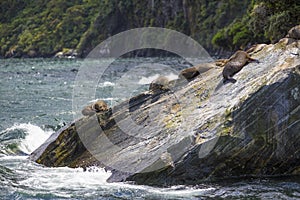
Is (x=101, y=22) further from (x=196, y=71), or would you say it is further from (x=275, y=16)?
(x=196, y=71)

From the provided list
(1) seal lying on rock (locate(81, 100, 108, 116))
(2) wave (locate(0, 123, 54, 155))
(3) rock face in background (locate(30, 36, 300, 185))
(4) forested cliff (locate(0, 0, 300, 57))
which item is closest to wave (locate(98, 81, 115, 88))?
(2) wave (locate(0, 123, 54, 155))

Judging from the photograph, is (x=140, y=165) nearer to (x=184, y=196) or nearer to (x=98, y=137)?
(x=184, y=196)

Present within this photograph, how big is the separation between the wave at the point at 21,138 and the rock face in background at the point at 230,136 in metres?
5.28

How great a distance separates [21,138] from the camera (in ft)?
76.9

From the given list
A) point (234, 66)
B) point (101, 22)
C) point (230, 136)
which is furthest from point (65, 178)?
point (101, 22)

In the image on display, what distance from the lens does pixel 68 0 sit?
643 feet

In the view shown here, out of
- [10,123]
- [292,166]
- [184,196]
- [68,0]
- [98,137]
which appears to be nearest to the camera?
[184,196]

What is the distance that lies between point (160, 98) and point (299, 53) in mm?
5381

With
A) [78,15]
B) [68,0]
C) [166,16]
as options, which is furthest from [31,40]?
[166,16]

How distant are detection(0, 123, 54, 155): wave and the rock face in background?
208 inches

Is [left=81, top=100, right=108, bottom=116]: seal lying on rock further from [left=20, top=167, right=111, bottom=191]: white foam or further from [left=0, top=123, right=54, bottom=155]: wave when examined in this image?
[left=20, top=167, right=111, bottom=191]: white foam

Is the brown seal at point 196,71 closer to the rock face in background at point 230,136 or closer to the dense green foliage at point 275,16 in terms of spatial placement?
the rock face in background at point 230,136

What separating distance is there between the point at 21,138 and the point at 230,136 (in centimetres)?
1171

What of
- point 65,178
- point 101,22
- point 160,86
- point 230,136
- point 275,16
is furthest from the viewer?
point 101,22
